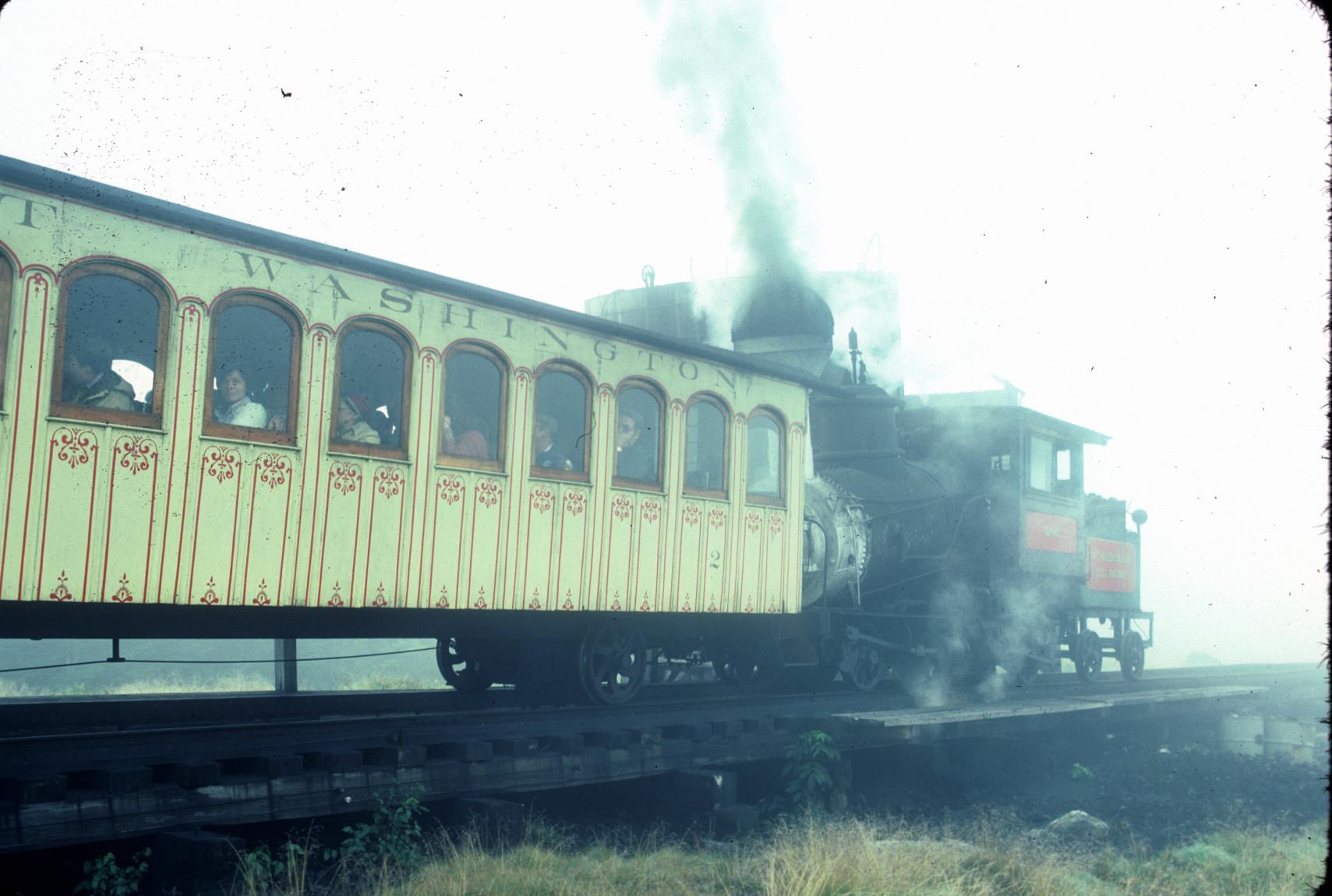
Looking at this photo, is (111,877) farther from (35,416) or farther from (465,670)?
(465,670)

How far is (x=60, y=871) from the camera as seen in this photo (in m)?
5.69

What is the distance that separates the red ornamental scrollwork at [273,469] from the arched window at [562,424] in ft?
6.44

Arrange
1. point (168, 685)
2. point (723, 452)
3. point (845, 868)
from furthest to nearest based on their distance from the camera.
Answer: point (168, 685) < point (723, 452) < point (845, 868)

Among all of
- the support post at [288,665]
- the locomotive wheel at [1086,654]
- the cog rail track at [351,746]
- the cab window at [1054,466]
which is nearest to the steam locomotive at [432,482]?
the cog rail track at [351,746]

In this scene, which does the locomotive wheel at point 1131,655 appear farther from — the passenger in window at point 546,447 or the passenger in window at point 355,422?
the passenger in window at point 355,422

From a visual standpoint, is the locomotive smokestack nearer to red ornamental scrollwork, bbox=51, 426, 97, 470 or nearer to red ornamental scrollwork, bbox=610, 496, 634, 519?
red ornamental scrollwork, bbox=610, 496, 634, 519

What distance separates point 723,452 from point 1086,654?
26.9 feet

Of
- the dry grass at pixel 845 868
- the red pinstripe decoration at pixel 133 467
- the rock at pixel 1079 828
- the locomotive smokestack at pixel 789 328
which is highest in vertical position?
the locomotive smokestack at pixel 789 328

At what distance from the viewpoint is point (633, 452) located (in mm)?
9156

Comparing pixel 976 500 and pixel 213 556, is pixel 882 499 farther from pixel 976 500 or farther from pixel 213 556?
pixel 213 556

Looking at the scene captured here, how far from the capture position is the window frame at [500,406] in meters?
7.75

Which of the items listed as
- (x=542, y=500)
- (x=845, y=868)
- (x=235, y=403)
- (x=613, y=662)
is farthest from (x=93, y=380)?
(x=845, y=868)

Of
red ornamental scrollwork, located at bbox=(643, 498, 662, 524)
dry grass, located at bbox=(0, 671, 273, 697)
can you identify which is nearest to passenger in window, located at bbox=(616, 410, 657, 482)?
red ornamental scrollwork, located at bbox=(643, 498, 662, 524)

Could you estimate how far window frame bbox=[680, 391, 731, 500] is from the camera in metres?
9.55
